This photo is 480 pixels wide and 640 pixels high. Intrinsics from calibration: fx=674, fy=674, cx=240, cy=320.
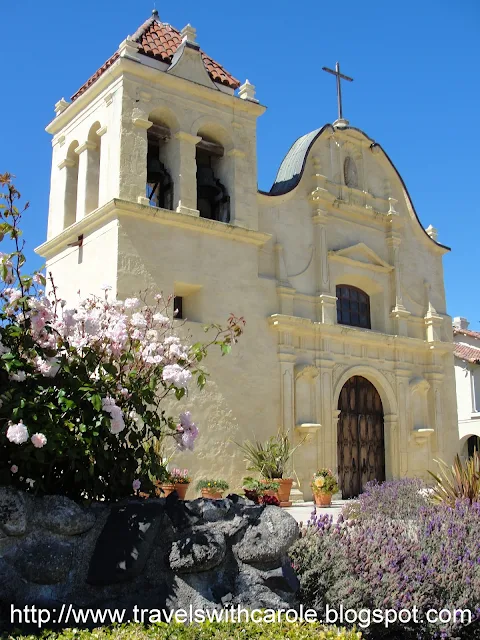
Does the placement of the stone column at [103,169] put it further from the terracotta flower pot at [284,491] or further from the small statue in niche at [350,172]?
the small statue in niche at [350,172]

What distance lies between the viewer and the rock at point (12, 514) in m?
4.64

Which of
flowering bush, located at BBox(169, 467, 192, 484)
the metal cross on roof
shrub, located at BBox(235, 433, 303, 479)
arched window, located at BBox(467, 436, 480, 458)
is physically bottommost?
flowering bush, located at BBox(169, 467, 192, 484)

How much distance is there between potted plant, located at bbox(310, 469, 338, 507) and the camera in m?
13.9

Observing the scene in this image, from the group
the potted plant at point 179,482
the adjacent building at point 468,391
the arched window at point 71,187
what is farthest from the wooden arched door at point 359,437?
the adjacent building at point 468,391

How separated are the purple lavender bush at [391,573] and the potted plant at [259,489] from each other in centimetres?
499

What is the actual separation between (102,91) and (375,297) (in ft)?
28.6

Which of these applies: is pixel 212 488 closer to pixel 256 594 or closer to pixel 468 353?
pixel 256 594

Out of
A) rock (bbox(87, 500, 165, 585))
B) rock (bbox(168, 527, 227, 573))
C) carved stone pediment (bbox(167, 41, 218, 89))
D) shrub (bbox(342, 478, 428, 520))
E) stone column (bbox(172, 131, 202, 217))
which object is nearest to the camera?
rock (bbox(87, 500, 165, 585))

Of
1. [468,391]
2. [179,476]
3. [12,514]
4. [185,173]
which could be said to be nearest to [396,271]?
[185,173]

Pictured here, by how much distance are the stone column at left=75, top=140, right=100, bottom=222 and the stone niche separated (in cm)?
1089

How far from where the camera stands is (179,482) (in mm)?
11977

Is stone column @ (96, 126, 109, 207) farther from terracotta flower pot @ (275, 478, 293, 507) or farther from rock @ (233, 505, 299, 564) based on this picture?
rock @ (233, 505, 299, 564)

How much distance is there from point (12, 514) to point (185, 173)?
36.2 feet

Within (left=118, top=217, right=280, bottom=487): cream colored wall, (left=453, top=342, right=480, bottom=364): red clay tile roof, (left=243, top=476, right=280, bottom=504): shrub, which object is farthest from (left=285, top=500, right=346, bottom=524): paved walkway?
(left=453, top=342, right=480, bottom=364): red clay tile roof
